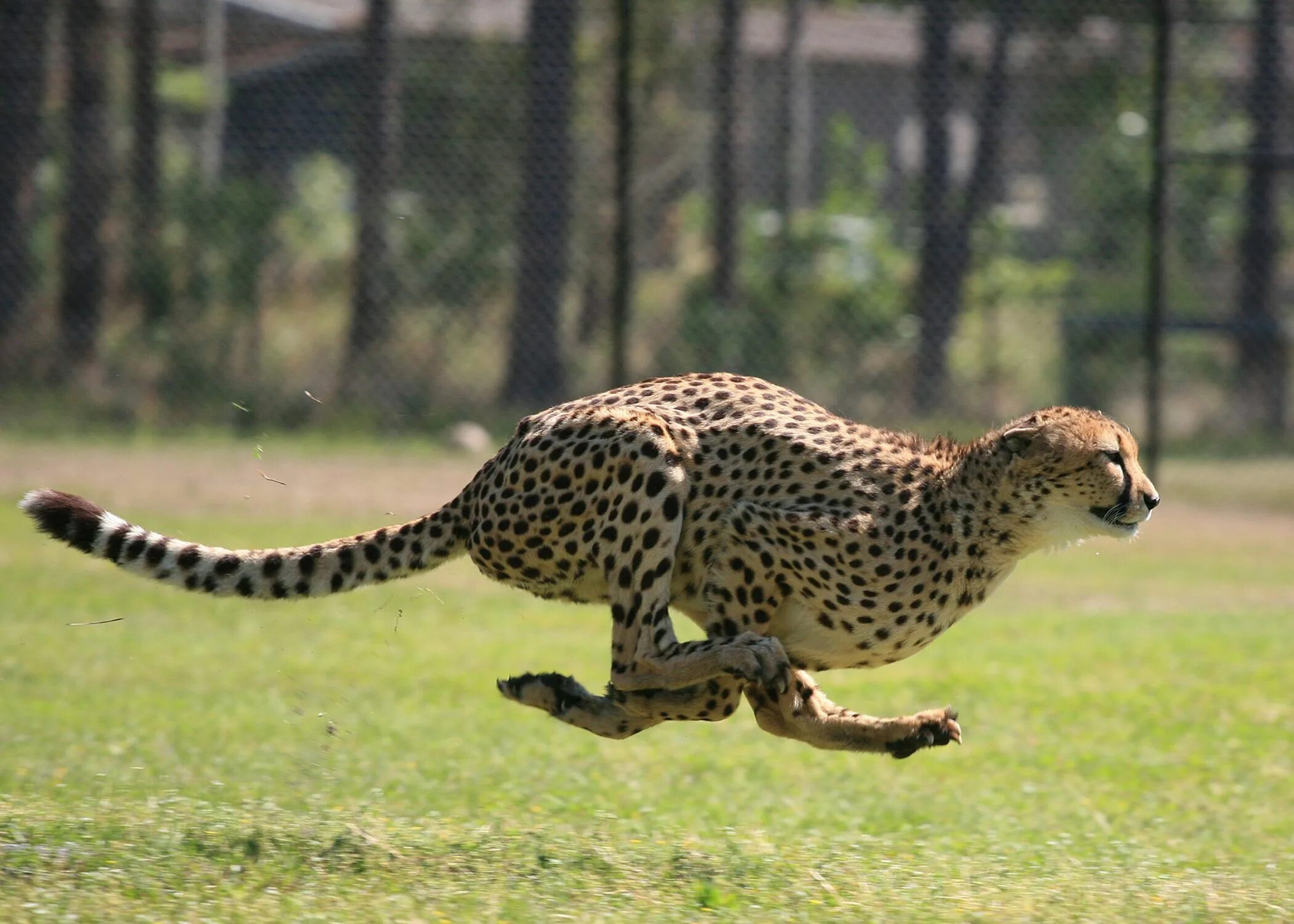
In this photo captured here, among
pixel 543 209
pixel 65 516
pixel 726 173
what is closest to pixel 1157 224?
pixel 543 209

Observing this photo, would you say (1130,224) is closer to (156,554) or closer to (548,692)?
(548,692)

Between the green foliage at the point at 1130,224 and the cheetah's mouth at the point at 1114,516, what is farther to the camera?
the green foliage at the point at 1130,224

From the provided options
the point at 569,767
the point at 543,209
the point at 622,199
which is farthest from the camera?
the point at 543,209

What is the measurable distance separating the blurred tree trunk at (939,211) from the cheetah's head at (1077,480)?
10435mm

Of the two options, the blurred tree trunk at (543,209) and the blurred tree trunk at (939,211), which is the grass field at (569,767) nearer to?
the blurred tree trunk at (543,209)

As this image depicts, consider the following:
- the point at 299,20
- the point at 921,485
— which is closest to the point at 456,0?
the point at 299,20

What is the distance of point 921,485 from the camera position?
5027mm

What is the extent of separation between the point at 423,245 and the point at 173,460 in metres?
4.02

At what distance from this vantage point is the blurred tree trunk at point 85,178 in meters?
15.8

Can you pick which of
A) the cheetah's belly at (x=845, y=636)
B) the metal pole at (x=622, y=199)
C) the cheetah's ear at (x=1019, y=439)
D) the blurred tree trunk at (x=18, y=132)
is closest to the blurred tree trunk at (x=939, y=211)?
the metal pole at (x=622, y=199)

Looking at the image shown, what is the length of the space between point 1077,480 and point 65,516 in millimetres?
2760

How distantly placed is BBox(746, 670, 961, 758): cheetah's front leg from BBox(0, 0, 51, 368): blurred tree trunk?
Result: 415 inches

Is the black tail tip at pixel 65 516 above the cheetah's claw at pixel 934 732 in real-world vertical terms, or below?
above

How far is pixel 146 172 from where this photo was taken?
652 inches
